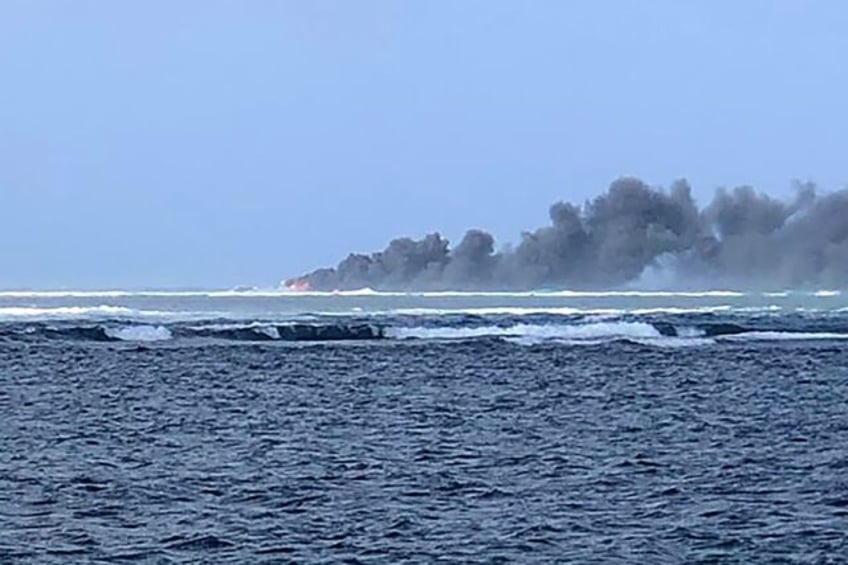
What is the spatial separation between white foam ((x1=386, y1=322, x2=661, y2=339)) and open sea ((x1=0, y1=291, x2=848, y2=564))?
8977 millimetres

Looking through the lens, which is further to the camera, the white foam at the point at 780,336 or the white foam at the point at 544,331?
the white foam at the point at 544,331

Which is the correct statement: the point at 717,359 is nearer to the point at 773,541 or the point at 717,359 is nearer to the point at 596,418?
the point at 596,418

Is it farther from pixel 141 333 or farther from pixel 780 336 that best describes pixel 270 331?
pixel 780 336

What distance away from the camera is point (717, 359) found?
53688mm

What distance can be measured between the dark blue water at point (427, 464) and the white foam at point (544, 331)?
684 inches

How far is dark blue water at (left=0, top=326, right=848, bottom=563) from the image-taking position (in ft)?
63.4

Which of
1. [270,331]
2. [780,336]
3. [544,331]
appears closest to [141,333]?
[270,331]

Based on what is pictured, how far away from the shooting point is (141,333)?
68500mm

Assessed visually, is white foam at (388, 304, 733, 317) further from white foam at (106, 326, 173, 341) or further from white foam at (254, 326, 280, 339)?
white foam at (106, 326, 173, 341)

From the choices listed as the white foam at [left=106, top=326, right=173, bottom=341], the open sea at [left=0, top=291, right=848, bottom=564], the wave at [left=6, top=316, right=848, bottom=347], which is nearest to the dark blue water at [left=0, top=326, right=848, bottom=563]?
the open sea at [left=0, top=291, right=848, bottom=564]

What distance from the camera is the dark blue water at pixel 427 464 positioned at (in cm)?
1931

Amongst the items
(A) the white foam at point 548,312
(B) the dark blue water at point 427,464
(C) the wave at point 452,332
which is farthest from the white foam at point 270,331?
(A) the white foam at point 548,312

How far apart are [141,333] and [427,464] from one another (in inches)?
1725

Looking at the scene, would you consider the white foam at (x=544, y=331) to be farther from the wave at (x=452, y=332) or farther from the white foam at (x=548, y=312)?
the white foam at (x=548, y=312)
